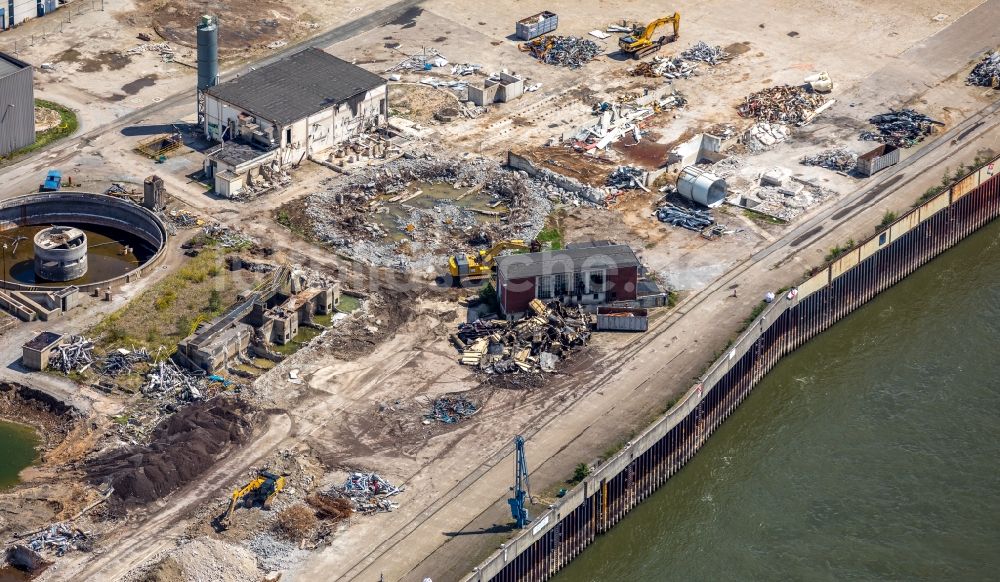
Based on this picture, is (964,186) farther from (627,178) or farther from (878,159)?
(627,178)

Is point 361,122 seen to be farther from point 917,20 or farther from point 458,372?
point 917,20

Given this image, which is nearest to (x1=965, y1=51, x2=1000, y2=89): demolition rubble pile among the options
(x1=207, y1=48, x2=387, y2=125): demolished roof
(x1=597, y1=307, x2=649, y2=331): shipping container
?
(x1=597, y1=307, x2=649, y2=331): shipping container

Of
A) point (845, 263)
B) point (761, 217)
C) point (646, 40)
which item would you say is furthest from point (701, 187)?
point (646, 40)

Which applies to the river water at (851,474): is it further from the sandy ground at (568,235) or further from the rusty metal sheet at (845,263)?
the sandy ground at (568,235)

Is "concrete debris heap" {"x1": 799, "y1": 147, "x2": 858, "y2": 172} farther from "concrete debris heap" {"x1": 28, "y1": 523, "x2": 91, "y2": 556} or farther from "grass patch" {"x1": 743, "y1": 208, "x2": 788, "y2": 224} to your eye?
"concrete debris heap" {"x1": 28, "y1": 523, "x2": 91, "y2": 556}

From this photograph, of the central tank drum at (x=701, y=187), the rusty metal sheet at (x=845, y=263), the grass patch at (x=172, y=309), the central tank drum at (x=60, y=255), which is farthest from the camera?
the central tank drum at (x=701, y=187)

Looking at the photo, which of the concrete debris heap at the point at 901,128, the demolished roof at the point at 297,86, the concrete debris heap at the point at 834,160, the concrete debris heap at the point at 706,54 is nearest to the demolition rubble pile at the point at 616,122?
the concrete debris heap at the point at 706,54
